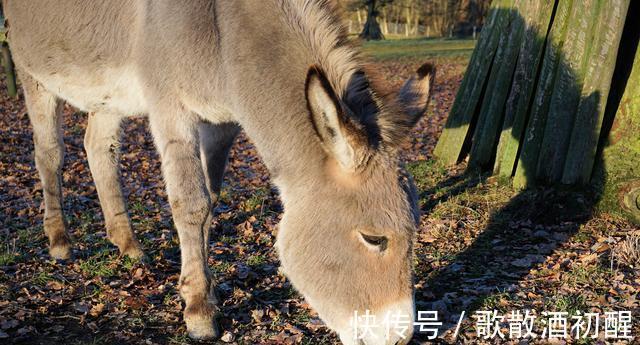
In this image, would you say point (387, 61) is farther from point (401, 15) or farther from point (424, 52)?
point (401, 15)

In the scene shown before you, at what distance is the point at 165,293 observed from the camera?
15.4ft

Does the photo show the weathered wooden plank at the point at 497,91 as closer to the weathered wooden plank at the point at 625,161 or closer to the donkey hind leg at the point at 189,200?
the weathered wooden plank at the point at 625,161

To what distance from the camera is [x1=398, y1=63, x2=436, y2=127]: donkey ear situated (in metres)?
3.41

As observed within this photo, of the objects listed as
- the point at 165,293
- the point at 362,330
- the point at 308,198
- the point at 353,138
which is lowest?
the point at 165,293

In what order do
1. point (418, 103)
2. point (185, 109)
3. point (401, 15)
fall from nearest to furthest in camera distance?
point (418, 103)
point (185, 109)
point (401, 15)

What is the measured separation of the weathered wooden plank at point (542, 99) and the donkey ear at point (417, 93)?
2908 mm

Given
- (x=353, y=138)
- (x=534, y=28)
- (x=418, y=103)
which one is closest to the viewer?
(x=353, y=138)

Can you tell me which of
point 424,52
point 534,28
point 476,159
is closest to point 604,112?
point 534,28

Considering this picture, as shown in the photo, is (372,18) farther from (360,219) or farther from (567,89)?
(360,219)

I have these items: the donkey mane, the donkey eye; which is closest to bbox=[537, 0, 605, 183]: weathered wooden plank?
the donkey mane

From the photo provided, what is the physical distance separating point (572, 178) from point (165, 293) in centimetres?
386

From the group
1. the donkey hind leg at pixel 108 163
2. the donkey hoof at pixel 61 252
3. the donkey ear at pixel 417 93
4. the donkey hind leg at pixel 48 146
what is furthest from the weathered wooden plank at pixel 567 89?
the donkey hind leg at pixel 48 146

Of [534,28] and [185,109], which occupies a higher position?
[534,28]

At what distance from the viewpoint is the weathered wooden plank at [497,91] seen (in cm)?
648
